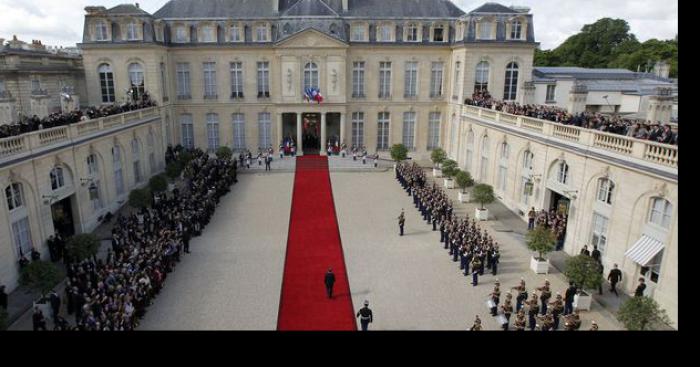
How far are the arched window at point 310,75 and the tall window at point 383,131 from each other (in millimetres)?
6871

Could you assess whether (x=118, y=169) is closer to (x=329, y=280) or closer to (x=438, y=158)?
(x=329, y=280)

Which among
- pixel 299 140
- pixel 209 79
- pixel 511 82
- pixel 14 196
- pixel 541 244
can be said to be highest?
pixel 209 79

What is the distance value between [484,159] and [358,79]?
1474 cm

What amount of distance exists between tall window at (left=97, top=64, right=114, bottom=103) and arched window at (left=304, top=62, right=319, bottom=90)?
16.1 metres

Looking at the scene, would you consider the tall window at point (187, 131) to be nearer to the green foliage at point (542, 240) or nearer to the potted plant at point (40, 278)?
the potted plant at point (40, 278)

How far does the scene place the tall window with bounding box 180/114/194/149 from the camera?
42.9 m

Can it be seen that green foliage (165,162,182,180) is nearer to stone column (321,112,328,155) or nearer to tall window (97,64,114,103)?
tall window (97,64,114,103)

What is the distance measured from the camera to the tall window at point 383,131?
Result: 4391 centimetres

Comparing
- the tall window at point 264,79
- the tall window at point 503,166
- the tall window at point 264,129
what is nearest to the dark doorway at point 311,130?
the tall window at point 264,129

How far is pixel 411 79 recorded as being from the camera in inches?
1686

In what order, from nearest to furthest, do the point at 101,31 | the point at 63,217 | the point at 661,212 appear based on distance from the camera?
the point at 661,212
the point at 63,217
the point at 101,31

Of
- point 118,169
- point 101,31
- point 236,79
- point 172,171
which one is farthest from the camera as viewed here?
point 236,79

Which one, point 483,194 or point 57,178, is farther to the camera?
point 483,194

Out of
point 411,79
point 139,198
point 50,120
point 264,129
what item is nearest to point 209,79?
point 264,129
